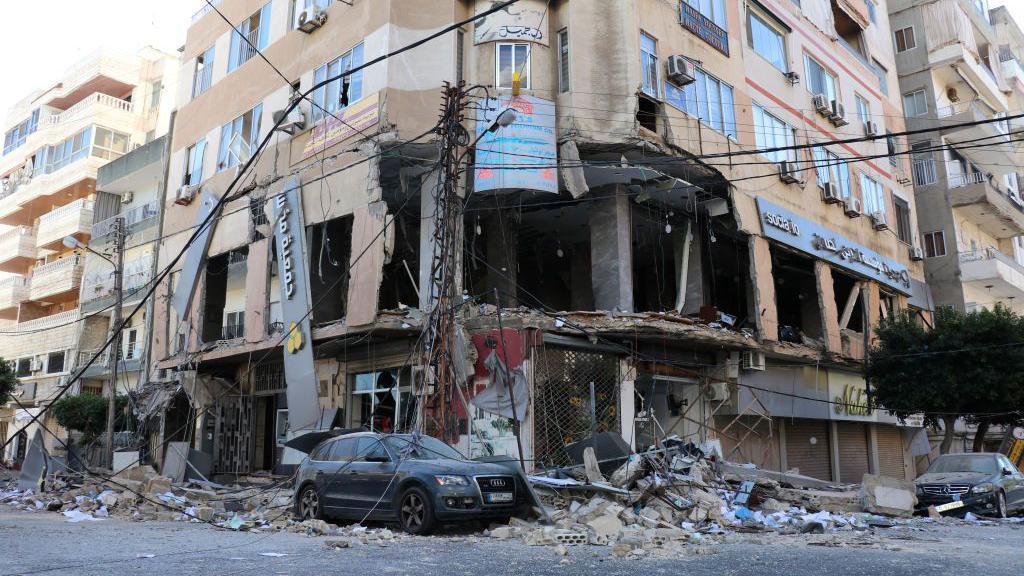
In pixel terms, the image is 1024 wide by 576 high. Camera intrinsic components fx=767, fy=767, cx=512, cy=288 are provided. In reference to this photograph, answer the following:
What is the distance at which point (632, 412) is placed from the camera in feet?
60.5

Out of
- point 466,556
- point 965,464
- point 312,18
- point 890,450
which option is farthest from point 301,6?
point 890,450

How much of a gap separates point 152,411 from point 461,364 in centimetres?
1285

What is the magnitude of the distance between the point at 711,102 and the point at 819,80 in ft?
27.1

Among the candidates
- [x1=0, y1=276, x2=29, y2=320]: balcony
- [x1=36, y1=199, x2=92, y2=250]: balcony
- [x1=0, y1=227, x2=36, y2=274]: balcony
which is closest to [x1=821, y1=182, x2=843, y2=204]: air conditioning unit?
[x1=36, y1=199, x2=92, y2=250]: balcony

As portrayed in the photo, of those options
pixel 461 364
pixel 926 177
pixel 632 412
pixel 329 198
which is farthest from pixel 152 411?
pixel 926 177

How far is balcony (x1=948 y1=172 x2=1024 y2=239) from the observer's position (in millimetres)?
31562

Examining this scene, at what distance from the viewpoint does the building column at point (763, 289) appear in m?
21.4

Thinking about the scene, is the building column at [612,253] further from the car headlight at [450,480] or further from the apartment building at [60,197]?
the apartment building at [60,197]

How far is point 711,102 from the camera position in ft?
70.4

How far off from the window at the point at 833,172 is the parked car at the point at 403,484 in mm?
18506

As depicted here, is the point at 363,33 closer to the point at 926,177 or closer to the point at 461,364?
the point at 461,364

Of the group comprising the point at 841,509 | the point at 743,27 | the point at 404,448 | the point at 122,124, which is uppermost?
the point at 122,124

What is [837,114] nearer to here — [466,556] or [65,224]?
[466,556]

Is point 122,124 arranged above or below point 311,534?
above
